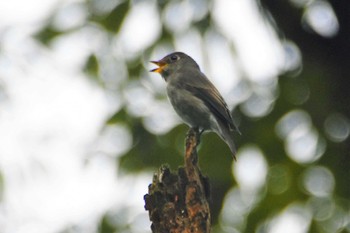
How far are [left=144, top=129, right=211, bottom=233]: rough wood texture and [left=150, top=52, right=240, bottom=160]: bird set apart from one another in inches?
83.4

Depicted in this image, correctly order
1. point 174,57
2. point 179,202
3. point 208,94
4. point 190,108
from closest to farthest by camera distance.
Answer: point 179,202
point 190,108
point 208,94
point 174,57

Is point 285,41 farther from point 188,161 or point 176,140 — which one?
point 188,161

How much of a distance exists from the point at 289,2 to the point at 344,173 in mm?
1712

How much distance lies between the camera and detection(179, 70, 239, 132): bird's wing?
27.3 feet

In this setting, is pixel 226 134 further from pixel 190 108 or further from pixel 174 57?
pixel 174 57

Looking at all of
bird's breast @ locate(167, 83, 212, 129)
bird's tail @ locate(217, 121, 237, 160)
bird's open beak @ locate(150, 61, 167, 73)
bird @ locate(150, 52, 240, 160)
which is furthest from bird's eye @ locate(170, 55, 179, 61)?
bird's tail @ locate(217, 121, 237, 160)

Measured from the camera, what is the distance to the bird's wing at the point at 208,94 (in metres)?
8.31

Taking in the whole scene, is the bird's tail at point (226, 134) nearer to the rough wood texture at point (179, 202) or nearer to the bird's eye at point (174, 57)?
the bird's eye at point (174, 57)

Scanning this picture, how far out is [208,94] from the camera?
344 inches

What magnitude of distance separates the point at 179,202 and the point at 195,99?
3.07 meters

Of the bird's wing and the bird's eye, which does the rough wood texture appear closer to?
the bird's wing

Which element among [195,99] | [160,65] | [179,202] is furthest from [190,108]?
[179,202]

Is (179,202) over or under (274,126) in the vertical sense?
under

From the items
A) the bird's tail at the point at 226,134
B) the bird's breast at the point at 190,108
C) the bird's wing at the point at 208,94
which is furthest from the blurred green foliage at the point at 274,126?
the bird's tail at the point at 226,134
